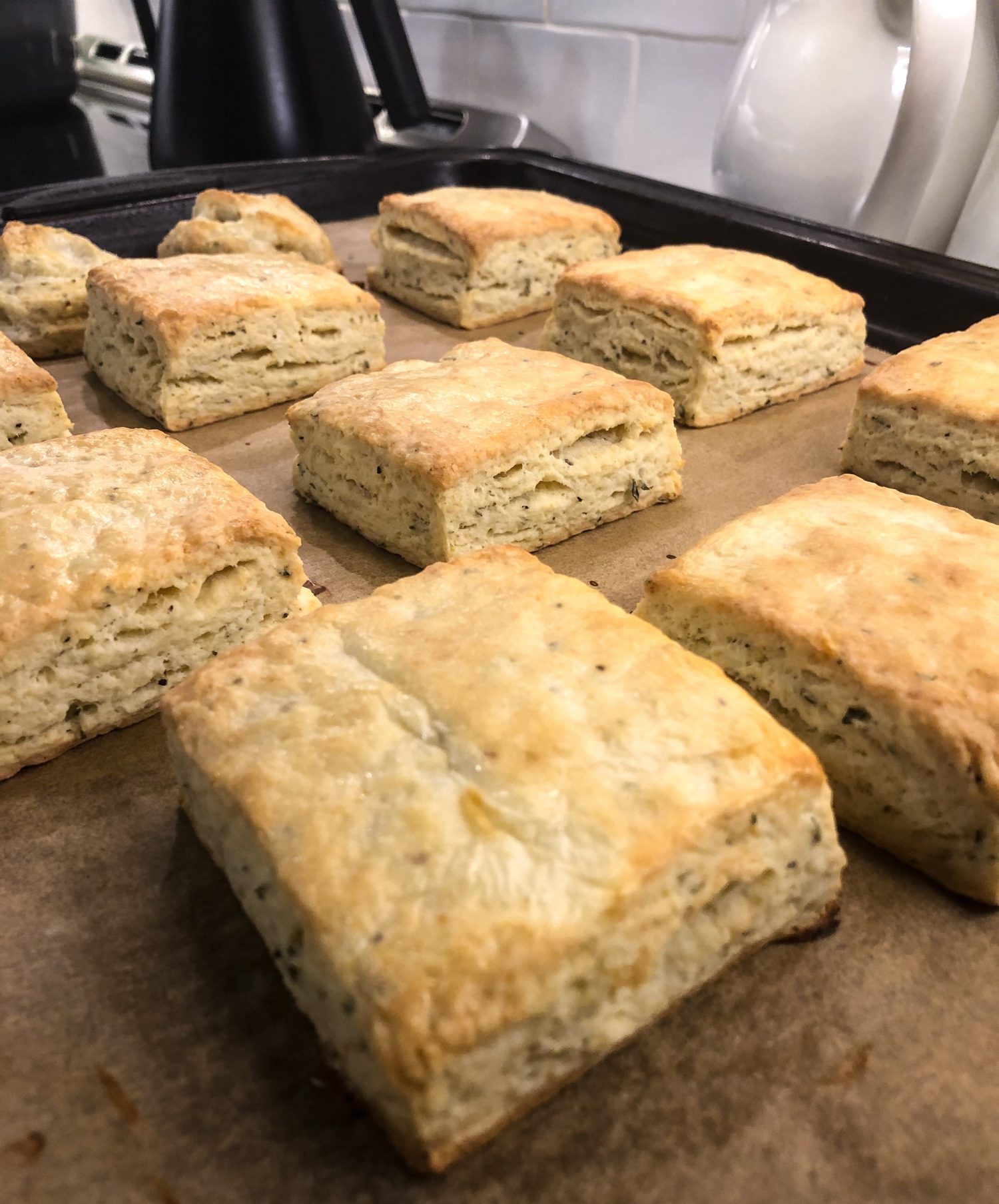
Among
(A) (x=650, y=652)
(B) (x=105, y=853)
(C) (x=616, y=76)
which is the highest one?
(C) (x=616, y=76)

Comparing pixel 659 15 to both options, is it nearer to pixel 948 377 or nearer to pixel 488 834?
pixel 948 377

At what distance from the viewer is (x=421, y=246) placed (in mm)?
4078

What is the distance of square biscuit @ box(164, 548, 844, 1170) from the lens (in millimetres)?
1320

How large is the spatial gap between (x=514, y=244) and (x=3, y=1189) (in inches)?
138

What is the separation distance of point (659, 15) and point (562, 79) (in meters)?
0.83

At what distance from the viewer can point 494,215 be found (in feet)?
13.2

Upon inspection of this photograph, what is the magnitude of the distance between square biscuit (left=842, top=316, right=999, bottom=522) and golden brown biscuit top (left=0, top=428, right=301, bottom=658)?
174 cm

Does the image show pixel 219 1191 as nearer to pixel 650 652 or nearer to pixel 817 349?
pixel 650 652

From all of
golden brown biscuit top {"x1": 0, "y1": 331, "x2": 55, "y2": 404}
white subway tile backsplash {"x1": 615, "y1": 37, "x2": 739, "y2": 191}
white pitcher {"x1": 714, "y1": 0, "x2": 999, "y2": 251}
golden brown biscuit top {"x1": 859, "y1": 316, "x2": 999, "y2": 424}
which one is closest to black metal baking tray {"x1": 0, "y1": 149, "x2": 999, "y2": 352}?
white pitcher {"x1": 714, "y1": 0, "x2": 999, "y2": 251}

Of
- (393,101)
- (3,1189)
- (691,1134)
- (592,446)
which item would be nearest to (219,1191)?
(3,1189)

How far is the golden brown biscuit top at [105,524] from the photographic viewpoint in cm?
199

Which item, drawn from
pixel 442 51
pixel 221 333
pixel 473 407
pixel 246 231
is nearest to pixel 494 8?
pixel 442 51

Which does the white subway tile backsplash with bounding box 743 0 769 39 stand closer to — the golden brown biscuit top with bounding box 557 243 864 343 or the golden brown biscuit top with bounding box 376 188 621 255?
the golden brown biscuit top with bounding box 376 188 621 255

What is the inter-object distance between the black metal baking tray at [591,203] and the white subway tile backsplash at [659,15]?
2.75 feet
